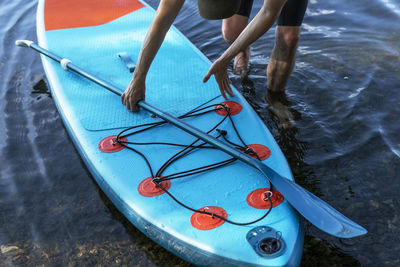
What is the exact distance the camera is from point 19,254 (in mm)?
2258

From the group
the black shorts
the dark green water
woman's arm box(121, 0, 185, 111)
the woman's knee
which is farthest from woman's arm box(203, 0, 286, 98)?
the dark green water

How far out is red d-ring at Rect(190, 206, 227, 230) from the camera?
184 centimetres

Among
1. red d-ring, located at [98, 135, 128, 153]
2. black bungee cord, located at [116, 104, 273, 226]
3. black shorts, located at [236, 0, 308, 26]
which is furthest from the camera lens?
black shorts, located at [236, 0, 308, 26]

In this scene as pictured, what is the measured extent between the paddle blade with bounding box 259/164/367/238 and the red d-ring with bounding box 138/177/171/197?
1.74 ft

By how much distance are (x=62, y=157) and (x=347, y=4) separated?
12.5 feet

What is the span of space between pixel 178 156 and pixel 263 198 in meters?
0.59

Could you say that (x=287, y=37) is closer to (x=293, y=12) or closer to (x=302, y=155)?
(x=293, y=12)

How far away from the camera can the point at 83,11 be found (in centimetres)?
391

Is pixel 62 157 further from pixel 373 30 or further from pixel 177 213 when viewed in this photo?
pixel 373 30

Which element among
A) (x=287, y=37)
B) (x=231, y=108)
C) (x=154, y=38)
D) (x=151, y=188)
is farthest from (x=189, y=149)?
(x=287, y=37)

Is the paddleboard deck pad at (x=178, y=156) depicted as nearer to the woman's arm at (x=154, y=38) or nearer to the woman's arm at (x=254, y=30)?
the woman's arm at (x=154, y=38)

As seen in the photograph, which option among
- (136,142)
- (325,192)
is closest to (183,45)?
(136,142)

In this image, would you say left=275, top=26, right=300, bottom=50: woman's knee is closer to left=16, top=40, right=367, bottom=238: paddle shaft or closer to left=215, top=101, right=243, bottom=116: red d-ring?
left=215, top=101, right=243, bottom=116: red d-ring

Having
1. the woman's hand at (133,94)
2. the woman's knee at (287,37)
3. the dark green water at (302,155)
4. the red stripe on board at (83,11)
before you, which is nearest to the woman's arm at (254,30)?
the woman's hand at (133,94)
